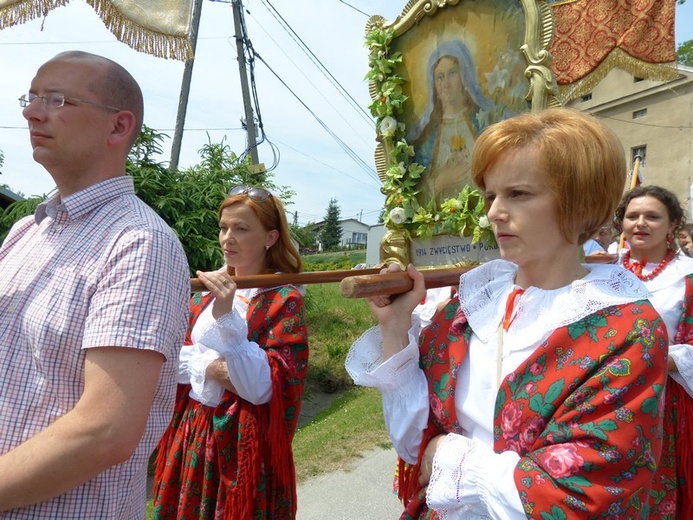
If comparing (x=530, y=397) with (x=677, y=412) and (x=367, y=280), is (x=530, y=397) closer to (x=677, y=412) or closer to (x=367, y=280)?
(x=367, y=280)

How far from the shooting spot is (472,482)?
4.36ft

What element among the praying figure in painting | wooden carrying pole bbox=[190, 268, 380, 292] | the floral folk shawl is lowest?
the floral folk shawl

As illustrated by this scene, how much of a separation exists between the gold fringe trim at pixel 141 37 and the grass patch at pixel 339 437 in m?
3.29

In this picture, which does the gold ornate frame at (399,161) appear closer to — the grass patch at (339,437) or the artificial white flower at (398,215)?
the artificial white flower at (398,215)

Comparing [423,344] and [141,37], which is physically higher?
[141,37]

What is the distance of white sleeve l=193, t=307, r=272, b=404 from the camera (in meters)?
2.32

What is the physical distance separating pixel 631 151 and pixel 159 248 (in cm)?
2267

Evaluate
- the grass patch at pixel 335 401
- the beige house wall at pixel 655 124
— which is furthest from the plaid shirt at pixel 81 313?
the beige house wall at pixel 655 124

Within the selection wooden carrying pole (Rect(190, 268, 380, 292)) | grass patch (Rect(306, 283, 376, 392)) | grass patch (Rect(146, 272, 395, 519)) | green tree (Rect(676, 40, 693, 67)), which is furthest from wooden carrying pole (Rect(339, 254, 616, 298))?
green tree (Rect(676, 40, 693, 67))

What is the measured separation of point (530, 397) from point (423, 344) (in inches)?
15.7

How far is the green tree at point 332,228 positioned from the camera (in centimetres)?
6370

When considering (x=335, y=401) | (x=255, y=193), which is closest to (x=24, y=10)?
(x=255, y=193)

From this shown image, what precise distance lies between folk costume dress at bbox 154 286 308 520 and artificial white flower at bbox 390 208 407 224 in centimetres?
58

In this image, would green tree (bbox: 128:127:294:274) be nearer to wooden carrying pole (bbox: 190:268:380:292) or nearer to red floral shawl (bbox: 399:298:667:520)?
wooden carrying pole (bbox: 190:268:380:292)
